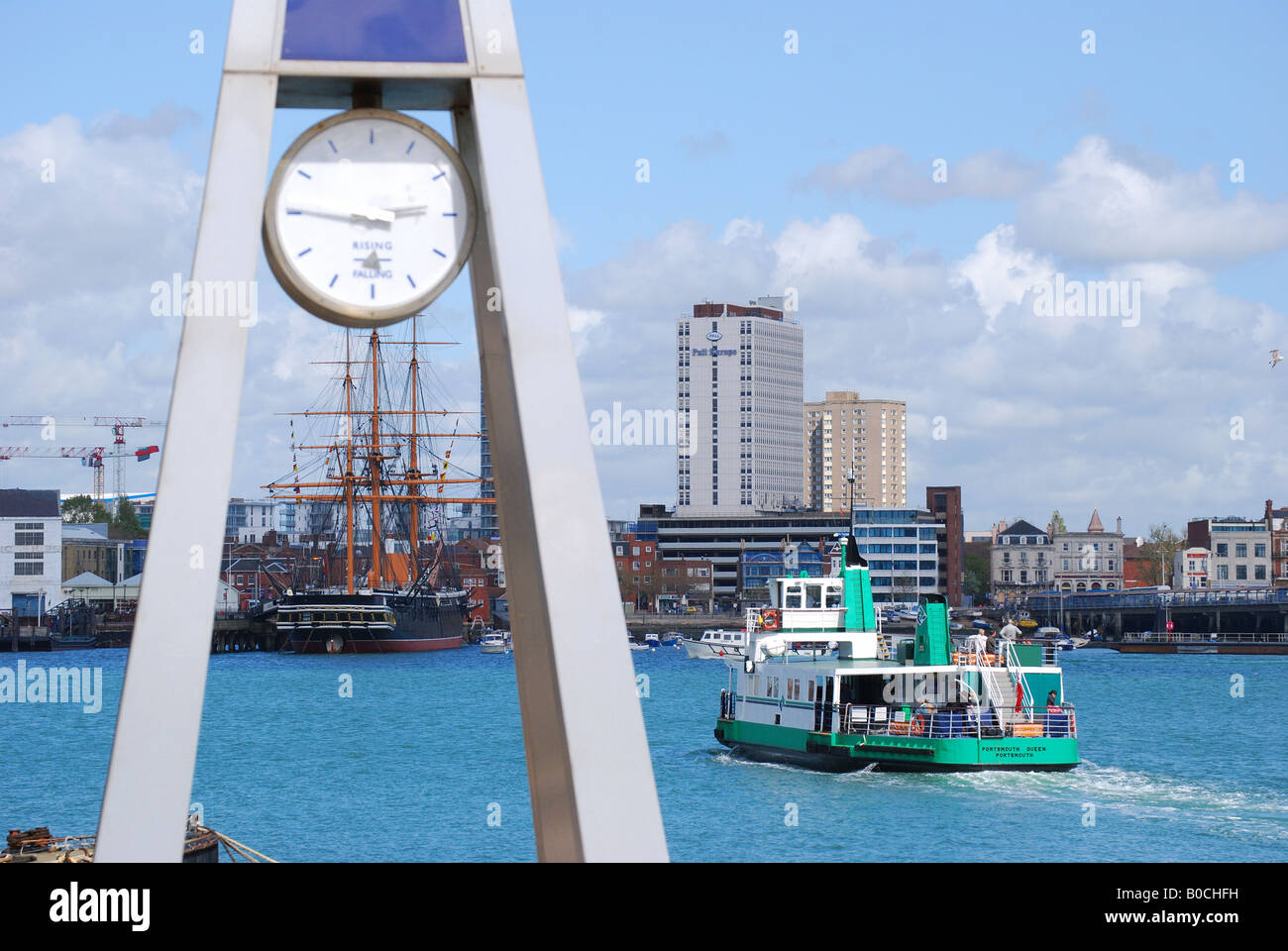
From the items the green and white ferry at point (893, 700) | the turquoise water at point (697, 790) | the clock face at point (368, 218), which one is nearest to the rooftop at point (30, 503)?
the turquoise water at point (697, 790)

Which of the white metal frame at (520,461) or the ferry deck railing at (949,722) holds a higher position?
the white metal frame at (520,461)

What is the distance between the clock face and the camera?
7.81 m

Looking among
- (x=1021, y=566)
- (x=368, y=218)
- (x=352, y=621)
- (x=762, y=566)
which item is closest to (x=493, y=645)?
(x=352, y=621)

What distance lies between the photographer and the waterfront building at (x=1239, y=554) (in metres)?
139

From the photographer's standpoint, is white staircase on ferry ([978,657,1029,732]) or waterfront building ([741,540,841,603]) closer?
white staircase on ferry ([978,657,1029,732])

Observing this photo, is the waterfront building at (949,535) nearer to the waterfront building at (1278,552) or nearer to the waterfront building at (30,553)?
the waterfront building at (1278,552)

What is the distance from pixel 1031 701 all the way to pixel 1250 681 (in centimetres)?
5992

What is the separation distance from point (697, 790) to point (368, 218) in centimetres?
3514

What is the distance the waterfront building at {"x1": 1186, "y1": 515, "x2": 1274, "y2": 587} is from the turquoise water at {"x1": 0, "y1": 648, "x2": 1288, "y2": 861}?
64.1 m

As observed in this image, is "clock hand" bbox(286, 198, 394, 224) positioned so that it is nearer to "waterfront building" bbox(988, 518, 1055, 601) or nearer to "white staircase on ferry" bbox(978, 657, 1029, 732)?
"white staircase on ferry" bbox(978, 657, 1029, 732)

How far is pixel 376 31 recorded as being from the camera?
791cm

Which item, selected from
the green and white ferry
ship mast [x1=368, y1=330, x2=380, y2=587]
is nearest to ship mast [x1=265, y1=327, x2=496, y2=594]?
ship mast [x1=368, y1=330, x2=380, y2=587]

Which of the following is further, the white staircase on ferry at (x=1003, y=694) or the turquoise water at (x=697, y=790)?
the white staircase on ferry at (x=1003, y=694)

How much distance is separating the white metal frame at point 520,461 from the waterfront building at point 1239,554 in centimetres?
14085
